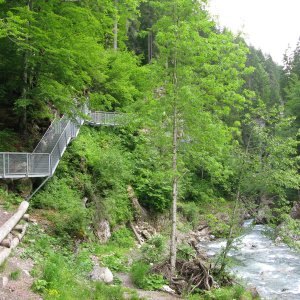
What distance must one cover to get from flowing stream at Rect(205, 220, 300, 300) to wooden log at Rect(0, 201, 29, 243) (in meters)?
7.89

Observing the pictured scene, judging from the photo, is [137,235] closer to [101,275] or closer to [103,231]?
[103,231]

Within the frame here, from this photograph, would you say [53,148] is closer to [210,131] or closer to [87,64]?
[87,64]

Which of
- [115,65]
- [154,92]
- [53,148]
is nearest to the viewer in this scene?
[154,92]

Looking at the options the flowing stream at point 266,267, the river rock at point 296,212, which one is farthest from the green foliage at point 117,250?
the river rock at point 296,212

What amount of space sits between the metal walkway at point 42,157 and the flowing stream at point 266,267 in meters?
8.12

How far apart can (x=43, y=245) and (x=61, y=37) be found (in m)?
8.37

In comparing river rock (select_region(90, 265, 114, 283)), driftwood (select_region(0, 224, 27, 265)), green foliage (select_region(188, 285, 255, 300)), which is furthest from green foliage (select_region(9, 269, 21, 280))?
green foliage (select_region(188, 285, 255, 300))

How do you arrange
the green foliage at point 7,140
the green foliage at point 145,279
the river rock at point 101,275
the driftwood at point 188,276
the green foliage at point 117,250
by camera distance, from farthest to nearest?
the green foliage at point 7,140
the green foliage at point 117,250
the driftwood at point 188,276
the green foliage at point 145,279
the river rock at point 101,275

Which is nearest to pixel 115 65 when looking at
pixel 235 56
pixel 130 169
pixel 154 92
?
pixel 130 169

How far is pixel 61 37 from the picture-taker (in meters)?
14.5

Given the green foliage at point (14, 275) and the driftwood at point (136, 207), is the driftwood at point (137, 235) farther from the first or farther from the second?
the green foliage at point (14, 275)

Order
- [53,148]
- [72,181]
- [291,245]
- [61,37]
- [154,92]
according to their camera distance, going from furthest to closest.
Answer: [72,181]
[53,148]
[61,37]
[154,92]
[291,245]

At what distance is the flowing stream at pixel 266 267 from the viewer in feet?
47.6

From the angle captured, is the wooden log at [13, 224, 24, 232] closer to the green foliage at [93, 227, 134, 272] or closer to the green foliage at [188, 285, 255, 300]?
the green foliage at [93, 227, 134, 272]
